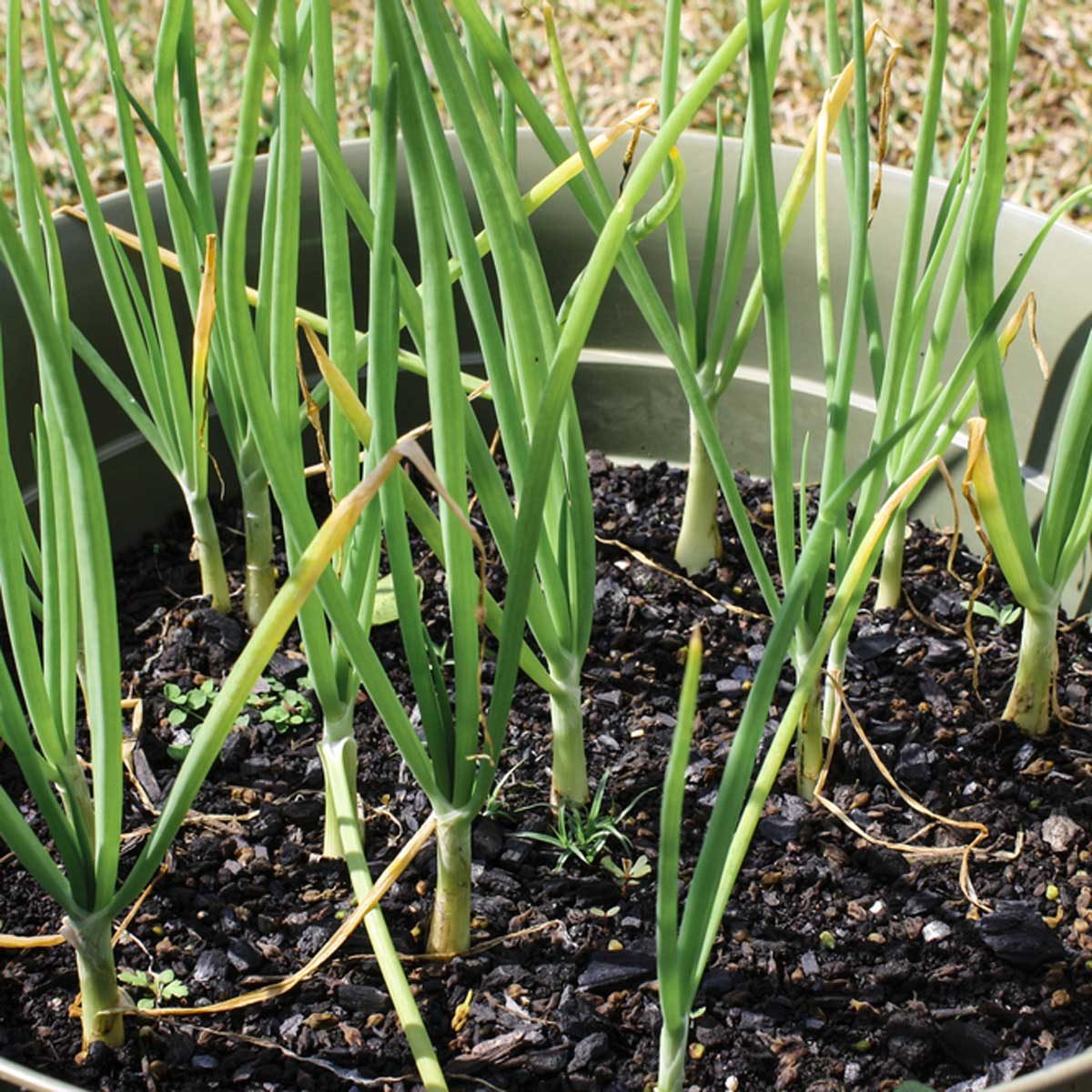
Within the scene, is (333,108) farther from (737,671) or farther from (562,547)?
(737,671)

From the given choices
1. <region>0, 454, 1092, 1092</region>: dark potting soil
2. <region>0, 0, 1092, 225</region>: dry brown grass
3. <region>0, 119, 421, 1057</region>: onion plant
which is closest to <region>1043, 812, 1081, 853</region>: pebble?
<region>0, 454, 1092, 1092</region>: dark potting soil

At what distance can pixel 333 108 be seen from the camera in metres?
0.77

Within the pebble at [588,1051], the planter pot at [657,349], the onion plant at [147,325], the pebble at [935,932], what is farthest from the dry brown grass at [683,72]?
the pebble at [588,1051]

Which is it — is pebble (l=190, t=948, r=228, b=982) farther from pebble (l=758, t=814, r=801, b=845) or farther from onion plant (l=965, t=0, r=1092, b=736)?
onion plant (l=965, t=0, r=1092, b=736)

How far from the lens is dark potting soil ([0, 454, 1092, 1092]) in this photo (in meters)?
0.82

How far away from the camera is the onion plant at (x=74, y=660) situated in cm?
64

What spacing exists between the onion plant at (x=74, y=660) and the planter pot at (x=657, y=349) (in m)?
0.42

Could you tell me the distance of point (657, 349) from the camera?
1.38 m

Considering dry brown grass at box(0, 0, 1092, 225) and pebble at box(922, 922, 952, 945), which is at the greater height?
dry brown grass at box(0, 0, 1092, 225)

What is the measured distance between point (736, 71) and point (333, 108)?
1.44 meters

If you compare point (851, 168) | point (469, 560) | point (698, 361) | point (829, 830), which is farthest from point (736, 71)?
point (469, 560)

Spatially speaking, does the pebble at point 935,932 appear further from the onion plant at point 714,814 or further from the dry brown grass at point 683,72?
the dry brown grass at point 683,72

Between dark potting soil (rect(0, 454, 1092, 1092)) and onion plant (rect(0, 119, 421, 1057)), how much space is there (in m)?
0.10

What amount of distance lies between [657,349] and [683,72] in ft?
3.11
